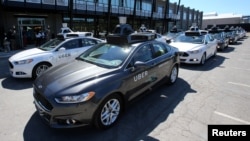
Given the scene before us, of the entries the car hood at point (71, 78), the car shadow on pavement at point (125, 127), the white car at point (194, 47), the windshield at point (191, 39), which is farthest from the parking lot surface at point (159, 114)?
the windshield at point (191, 39)

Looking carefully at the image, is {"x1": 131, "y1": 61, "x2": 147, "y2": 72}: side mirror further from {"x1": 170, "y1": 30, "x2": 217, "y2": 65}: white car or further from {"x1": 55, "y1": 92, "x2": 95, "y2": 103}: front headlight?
→ {"x1": 170, "y1": 30, "x2": 217, "y2": 65}: white car

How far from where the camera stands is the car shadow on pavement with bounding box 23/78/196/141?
3338mm

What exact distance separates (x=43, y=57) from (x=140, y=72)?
3930 mm

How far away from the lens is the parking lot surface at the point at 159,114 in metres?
3.40

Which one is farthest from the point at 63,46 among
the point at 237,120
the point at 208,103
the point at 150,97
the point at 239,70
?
the point at 239,70

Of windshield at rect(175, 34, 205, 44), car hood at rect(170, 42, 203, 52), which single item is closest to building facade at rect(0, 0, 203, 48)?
windshield at rect(175, 34, 205, 44)

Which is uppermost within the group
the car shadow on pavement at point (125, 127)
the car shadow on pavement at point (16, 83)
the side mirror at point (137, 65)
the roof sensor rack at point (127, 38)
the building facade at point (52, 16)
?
the building facade at point (52, 16)

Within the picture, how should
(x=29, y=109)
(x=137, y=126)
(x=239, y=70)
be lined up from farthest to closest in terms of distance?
(x=239, y=70), (x=29, y=109), (x=137, y=126)

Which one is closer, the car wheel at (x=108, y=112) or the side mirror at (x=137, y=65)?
the car wheel at (x=108, y=112)

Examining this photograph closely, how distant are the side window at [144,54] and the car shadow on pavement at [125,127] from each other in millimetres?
1083

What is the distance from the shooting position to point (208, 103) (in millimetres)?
4852

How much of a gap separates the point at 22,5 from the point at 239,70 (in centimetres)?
1606

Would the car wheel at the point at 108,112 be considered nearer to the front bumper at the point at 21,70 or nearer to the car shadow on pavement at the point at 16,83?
the car shadow on pavement at the point at 16,83

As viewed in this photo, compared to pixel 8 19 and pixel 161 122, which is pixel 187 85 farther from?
pixel 8 19
